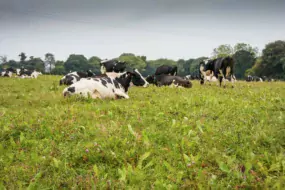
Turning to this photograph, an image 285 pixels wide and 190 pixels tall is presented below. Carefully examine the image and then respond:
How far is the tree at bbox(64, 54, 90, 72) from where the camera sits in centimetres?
12188

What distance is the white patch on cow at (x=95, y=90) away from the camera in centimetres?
1061

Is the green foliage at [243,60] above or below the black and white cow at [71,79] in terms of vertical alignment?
above

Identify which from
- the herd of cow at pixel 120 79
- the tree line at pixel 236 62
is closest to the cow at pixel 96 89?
the herd of cow at pixel 120 79

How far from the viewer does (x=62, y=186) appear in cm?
357

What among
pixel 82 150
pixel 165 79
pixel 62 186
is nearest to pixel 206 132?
pixel 82 150

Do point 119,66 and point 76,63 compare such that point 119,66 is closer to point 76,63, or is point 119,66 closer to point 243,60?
point 243,60

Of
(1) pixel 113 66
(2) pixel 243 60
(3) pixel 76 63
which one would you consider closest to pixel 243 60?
(2) pixel 243 60

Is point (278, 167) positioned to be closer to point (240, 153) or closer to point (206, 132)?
point (240, 153)

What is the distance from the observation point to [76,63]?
122 m

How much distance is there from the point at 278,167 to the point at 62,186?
2982mm

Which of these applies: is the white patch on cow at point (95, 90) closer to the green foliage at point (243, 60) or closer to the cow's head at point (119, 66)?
the cow's head at point (119, 66)

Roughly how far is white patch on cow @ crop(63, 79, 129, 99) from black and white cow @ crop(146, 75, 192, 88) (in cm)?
759

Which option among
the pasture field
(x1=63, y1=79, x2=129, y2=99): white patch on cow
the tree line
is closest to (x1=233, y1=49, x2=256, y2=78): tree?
the tree line

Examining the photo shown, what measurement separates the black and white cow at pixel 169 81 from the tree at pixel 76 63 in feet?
348
